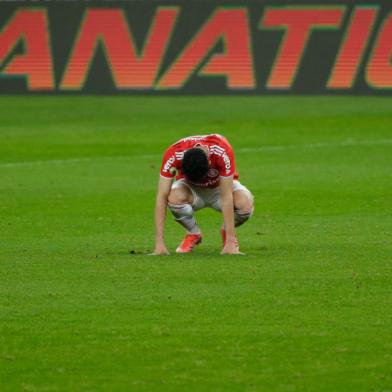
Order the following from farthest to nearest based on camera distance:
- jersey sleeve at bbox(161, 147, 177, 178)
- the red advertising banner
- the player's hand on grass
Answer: the red advertising banner → the player's hand on grass → jersey sleeve at bbox(161, 147, 177, 178)

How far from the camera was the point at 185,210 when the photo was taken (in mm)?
13062

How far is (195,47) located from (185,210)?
27303 mm

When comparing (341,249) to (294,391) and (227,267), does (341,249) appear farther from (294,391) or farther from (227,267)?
(294,391)

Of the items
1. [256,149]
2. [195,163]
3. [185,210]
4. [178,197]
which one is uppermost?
[195,163]

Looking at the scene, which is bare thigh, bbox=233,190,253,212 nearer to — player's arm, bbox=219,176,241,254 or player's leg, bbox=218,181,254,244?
player's leg, bbox=218,181,254,244

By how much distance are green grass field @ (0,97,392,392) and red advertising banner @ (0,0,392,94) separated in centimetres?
1458

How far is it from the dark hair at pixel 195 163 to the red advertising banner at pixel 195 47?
1098 inches

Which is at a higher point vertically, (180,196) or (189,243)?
(180,196)

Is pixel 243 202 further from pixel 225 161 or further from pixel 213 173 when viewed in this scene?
pixel 225 161

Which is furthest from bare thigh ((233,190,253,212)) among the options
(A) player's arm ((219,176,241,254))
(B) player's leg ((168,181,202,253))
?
(A) player's arm ((219,176,241,254))

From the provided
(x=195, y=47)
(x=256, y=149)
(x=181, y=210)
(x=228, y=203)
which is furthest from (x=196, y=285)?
(x=195, y=47)

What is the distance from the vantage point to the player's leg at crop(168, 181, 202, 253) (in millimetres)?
13016

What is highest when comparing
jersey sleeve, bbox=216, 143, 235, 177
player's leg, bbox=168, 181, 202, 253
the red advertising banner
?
jersey sleeve, bbox=216, 143, 235, 177

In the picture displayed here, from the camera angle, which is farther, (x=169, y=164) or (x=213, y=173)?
(x=213, y=173)
